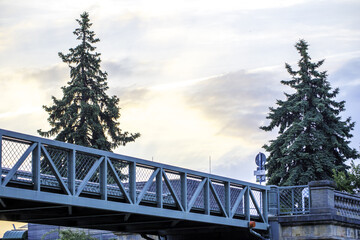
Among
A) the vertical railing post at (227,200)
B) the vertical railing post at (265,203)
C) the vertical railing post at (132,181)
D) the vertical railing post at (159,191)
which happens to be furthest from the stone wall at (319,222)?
the vertical railing post at (132,181)

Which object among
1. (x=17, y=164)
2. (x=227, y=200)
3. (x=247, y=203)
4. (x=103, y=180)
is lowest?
(x=17, y=164)

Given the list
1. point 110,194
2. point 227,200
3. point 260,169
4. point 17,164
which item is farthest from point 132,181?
point 260,169

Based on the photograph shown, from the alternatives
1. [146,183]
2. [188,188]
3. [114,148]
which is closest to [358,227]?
[188,188]

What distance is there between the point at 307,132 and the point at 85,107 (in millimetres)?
13363

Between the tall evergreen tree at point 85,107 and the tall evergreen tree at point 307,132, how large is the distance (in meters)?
8.74

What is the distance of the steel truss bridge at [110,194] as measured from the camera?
16.2 m

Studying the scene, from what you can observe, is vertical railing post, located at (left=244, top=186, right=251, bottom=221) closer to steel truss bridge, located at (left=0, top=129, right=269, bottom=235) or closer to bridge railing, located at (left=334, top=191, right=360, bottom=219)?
steel truss bridge, located at (left=0, top=129, right=269, bottom=235)

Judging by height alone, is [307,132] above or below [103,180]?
above

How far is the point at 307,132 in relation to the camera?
44.5 meters

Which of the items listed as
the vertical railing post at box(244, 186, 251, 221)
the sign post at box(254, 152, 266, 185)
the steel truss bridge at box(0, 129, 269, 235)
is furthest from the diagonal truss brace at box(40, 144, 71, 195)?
the sign post at box(254, 152, 266, 185)

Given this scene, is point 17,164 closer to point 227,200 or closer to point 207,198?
point 207,198

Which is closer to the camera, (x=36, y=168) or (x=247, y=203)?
(x=36, y=168)

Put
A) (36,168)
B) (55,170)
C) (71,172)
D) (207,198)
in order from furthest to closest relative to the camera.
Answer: (207,198) < (71,172) < (55,170) < (36,168)

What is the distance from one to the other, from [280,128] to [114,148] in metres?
10.3
